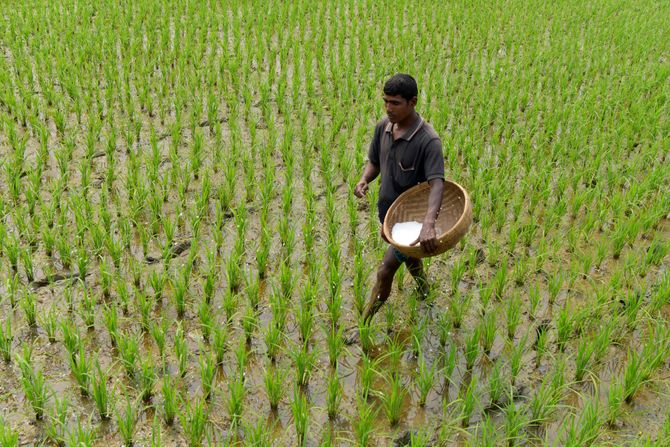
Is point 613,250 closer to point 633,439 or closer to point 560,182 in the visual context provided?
point 560,182

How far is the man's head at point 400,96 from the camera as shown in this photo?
2.44m

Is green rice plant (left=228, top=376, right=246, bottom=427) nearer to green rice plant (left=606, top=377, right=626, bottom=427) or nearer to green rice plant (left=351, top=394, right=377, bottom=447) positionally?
green rice plant (left=351, top=394, right=377, bottom=447)

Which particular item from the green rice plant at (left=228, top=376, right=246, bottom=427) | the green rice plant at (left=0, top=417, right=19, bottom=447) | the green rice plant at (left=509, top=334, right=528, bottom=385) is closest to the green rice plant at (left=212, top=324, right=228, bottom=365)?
the green rice plant at (left=228, top=376, right=246, bottom=427)

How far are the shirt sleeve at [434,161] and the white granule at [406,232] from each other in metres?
0.31

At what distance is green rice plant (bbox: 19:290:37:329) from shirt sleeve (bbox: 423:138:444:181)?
6.34 feet

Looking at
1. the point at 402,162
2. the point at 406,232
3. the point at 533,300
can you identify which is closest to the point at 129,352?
the point at 406,232

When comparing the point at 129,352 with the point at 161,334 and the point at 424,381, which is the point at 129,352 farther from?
the point at 424,381

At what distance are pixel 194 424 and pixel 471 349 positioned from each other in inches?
48.8

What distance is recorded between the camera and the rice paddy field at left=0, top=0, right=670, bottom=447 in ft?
7.85

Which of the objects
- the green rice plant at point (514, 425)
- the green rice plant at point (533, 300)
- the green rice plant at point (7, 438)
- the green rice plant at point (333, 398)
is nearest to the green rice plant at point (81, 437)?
the green rice plant at point (7, 438)

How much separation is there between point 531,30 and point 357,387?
7.11 metres

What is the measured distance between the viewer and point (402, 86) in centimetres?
244

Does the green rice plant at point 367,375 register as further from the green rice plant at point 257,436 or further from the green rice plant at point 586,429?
the green rice plant at point 586,429

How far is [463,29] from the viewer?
800 centimetres
